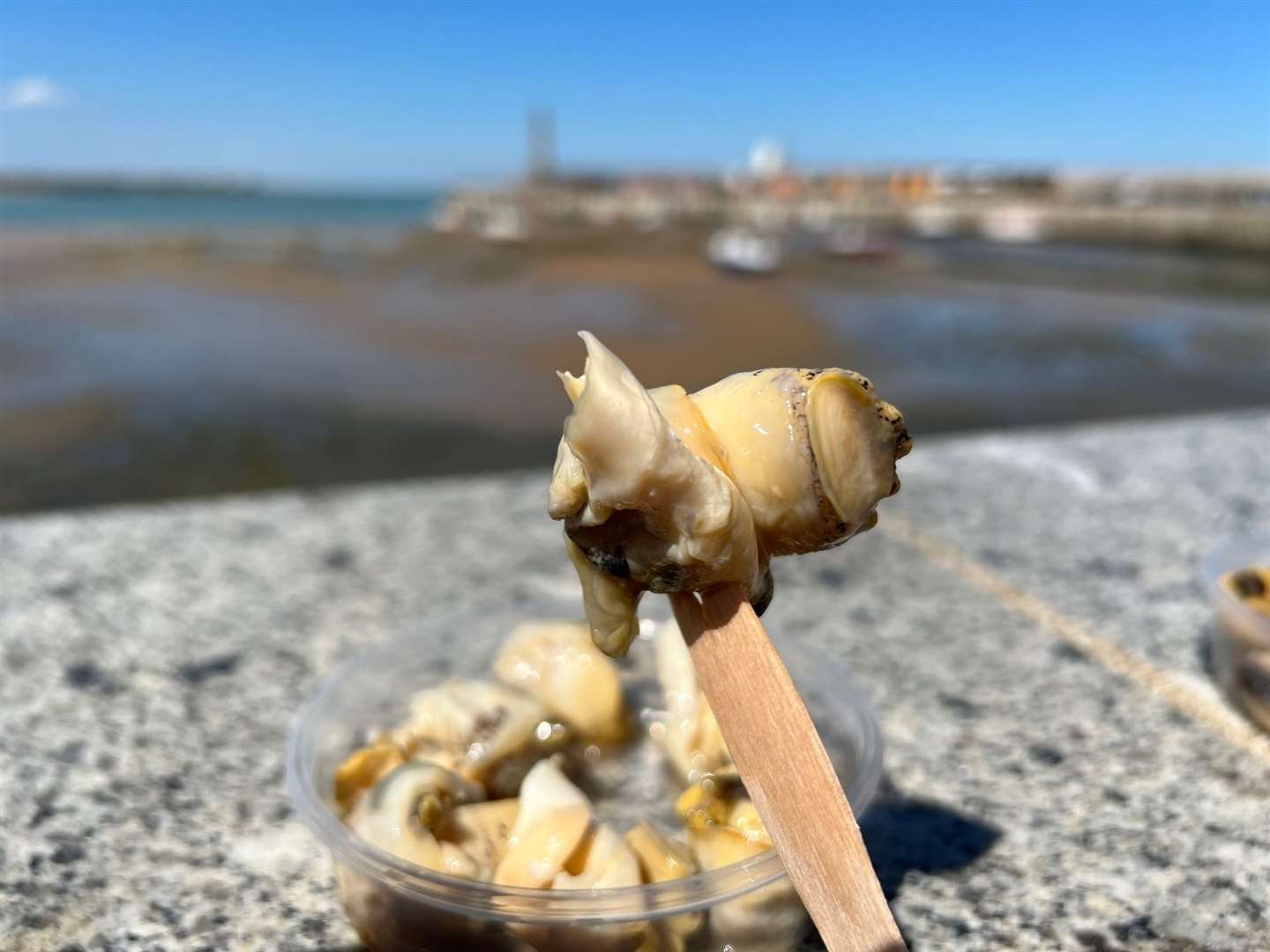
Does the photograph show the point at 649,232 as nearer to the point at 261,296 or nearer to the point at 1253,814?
the point at 261,296

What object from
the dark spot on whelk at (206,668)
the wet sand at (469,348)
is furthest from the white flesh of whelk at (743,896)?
the wet sand at (469,348)

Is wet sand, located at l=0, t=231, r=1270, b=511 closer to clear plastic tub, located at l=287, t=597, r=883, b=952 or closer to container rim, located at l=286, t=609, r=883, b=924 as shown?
clear plastic tub, located at l=287, t=597, r=883, b=952

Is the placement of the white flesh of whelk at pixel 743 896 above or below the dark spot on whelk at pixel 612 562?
below

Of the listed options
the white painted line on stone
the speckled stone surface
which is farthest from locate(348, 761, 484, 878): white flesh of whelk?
the white painted line on stone

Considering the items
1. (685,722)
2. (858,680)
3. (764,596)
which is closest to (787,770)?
(764,596)

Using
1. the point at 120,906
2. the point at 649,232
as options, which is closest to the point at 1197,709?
the point at 120,906

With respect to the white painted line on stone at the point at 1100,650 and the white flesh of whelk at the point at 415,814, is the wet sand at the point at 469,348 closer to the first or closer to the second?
the white painted line on stone at the point at 1100,650
